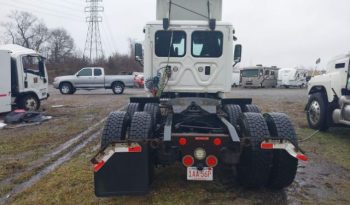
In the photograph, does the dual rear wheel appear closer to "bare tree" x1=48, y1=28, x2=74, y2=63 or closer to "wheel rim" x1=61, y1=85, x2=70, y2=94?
"wheel rim" x1=61, y1=85, x2=70, y2=94

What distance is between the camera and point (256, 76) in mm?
34875

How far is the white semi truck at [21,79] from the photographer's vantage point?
1112 centimetres

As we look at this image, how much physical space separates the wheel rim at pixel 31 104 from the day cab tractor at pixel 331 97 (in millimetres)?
10190

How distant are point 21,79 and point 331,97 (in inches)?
424

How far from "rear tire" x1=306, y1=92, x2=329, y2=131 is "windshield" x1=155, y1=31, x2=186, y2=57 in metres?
4.40

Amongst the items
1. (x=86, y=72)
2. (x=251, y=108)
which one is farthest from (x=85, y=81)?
(x=251, y=108)

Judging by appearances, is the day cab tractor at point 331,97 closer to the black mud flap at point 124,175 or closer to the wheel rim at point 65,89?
the black mud flap at point 124,175

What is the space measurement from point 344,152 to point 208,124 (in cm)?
361

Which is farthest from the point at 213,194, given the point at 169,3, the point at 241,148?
the point at 169,3

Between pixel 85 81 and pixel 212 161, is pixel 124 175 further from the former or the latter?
pixel 85 81

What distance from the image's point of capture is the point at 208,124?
4645 millimetres

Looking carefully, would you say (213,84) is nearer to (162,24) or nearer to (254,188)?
(162,24)

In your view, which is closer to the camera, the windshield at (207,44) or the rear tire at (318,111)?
the windshield at (207,44)

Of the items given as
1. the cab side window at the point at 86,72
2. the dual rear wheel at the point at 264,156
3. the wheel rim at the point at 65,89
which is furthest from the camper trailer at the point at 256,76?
the dual rear wheel at the point at 264,156
